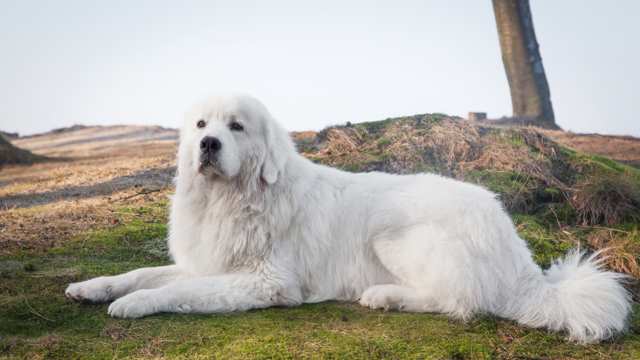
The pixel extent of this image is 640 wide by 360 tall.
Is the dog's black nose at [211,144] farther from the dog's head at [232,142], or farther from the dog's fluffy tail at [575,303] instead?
the dog's fluffy tail at [575,303]

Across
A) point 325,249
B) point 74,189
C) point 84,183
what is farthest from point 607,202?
point 84,183

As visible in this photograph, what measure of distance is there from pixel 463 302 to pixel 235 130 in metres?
2.14

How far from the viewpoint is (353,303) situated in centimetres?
488

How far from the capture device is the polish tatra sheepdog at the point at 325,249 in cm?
440

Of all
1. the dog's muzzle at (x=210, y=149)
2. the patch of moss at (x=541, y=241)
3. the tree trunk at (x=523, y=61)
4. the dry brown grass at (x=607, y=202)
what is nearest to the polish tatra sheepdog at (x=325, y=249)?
the dog's muzzle at (x=210, y=149)

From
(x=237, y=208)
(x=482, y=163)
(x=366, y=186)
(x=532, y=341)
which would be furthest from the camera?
(x=482, y=163)

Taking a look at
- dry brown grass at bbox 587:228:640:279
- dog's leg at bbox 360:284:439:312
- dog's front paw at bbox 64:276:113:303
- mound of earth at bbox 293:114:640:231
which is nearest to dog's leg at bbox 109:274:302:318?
dog's front paw at bbox 64:276:113:303

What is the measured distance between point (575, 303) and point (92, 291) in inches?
139

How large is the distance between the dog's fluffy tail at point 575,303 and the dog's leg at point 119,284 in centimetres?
268

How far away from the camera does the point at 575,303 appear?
428 centimetres

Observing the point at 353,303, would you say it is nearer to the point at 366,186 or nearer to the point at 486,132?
the point at 366,186

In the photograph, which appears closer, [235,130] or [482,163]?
[235,130]

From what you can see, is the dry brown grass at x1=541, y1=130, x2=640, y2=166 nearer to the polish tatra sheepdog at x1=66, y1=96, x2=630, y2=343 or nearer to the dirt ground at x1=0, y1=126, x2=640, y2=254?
the dirt ground at x1=0, y1=126, x2=640, y2=254

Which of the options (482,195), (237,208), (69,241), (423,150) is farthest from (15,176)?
(482,195)
